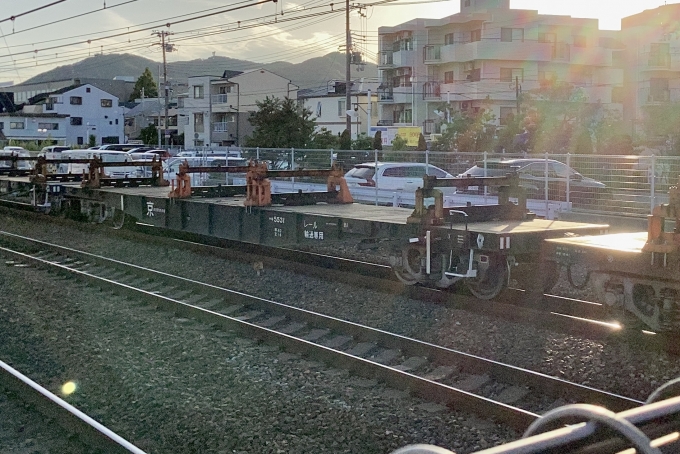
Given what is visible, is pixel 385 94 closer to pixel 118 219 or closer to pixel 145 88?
pixel 118 219

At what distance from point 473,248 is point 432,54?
4689 centimetres

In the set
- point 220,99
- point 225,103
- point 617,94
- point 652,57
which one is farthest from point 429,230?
point 220,99

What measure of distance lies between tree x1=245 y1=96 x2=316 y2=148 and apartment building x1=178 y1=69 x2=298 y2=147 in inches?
1113

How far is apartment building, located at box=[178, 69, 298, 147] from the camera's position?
7050cm

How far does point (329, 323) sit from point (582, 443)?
7135mm

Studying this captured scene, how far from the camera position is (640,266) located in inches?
304

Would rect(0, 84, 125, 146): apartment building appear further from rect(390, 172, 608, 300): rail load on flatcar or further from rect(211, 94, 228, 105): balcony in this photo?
rect(390, 172, 608, 300): rail load on flatcar

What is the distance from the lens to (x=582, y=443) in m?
2.04

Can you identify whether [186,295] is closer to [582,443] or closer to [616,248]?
[616,248]

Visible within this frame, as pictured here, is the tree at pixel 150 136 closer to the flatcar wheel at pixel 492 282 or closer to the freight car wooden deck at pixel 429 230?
the freight car wooden deck at pixel 429 230

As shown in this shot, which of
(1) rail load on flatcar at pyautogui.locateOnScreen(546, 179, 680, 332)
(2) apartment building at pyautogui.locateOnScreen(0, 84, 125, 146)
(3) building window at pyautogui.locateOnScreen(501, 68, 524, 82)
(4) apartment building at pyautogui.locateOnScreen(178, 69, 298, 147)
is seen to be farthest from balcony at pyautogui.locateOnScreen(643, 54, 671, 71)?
(2) apartment building at pyautogui.locateOnScreen(0, 84, 125, 146)

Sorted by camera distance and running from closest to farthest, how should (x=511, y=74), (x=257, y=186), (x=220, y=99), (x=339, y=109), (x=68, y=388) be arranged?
1. (x=68, y=388)
2. (x=257, y=186)
3. (x=511, y=74)
4. (x=339, y=109)
5. (x=220, y=99)

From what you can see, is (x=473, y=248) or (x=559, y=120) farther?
(x=559, y=120)

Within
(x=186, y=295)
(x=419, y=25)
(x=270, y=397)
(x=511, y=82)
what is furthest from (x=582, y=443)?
(x=419, y=25)
